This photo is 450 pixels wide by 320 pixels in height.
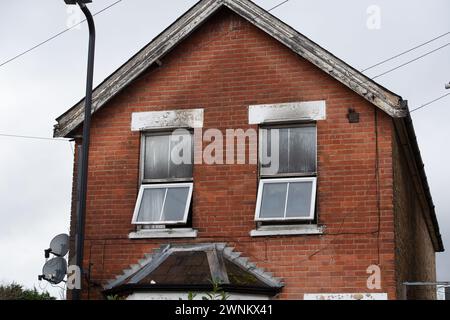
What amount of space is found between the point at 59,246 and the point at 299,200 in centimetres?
445

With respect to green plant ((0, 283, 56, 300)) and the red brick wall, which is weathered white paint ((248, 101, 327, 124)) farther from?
green plant ((0, 283, 56, 300))

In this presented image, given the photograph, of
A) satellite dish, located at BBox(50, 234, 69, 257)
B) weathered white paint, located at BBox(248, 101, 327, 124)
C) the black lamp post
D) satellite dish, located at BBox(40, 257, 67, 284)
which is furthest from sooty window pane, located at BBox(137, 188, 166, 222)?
the black lamp post

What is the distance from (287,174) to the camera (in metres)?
15.1

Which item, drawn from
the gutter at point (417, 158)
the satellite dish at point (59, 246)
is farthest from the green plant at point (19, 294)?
the gutter at point (417, 158)

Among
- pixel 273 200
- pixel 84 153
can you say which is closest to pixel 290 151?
pixel 273 200

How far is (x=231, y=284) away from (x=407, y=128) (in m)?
4.69

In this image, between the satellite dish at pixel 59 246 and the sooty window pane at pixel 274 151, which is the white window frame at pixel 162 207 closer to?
the satellite dish at pixel 59 246

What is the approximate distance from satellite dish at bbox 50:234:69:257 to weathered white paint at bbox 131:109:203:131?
2.50 metres

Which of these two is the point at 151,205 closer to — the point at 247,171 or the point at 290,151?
the point at 247,171

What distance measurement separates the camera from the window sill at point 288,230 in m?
14.5

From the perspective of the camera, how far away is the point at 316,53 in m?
15.0

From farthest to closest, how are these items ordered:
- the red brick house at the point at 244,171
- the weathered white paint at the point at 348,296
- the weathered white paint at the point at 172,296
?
1. the red brick house at the point at 244,171
2. the weathered white paint at the point at 348,296
3. the weathered white paint at the point at 172,296

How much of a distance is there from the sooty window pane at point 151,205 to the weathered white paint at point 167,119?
4.08ft
